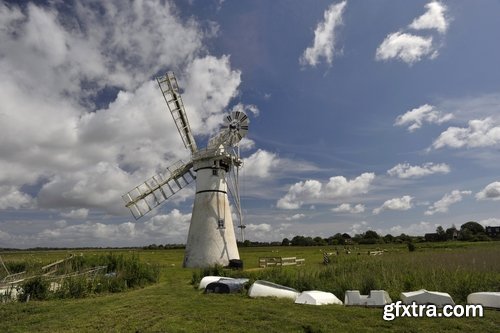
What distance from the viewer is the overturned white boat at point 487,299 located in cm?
1116

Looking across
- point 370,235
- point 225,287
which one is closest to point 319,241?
point 370,235

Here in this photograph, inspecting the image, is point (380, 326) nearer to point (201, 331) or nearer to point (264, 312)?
point (264, 312)

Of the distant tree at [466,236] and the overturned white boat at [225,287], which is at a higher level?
the overturned white boat at [225,287]

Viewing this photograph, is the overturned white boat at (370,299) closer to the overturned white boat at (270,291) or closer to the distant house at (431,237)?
the overturned white boat at (270,291)

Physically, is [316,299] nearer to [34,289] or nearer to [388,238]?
[34,289]

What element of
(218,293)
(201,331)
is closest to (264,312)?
(201,331)

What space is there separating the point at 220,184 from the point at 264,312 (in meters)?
20.2

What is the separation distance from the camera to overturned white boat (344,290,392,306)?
12.0 meters

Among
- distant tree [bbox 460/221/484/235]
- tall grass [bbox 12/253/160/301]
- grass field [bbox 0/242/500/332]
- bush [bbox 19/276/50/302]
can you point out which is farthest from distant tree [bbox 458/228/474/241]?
bush [bbox 19/276/50/302]

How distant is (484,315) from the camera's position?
10.4 metres

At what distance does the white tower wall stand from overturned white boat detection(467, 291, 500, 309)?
2017 centimetres

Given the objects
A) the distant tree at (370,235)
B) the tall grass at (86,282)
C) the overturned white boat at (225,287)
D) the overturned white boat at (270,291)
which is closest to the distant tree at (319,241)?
the distant tree at (370,235)

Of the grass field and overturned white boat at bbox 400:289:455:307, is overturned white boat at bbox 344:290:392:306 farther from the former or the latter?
overturned white boat at bbox 400:289:455:307

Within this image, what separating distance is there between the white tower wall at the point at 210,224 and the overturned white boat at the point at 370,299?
17.6 metres
